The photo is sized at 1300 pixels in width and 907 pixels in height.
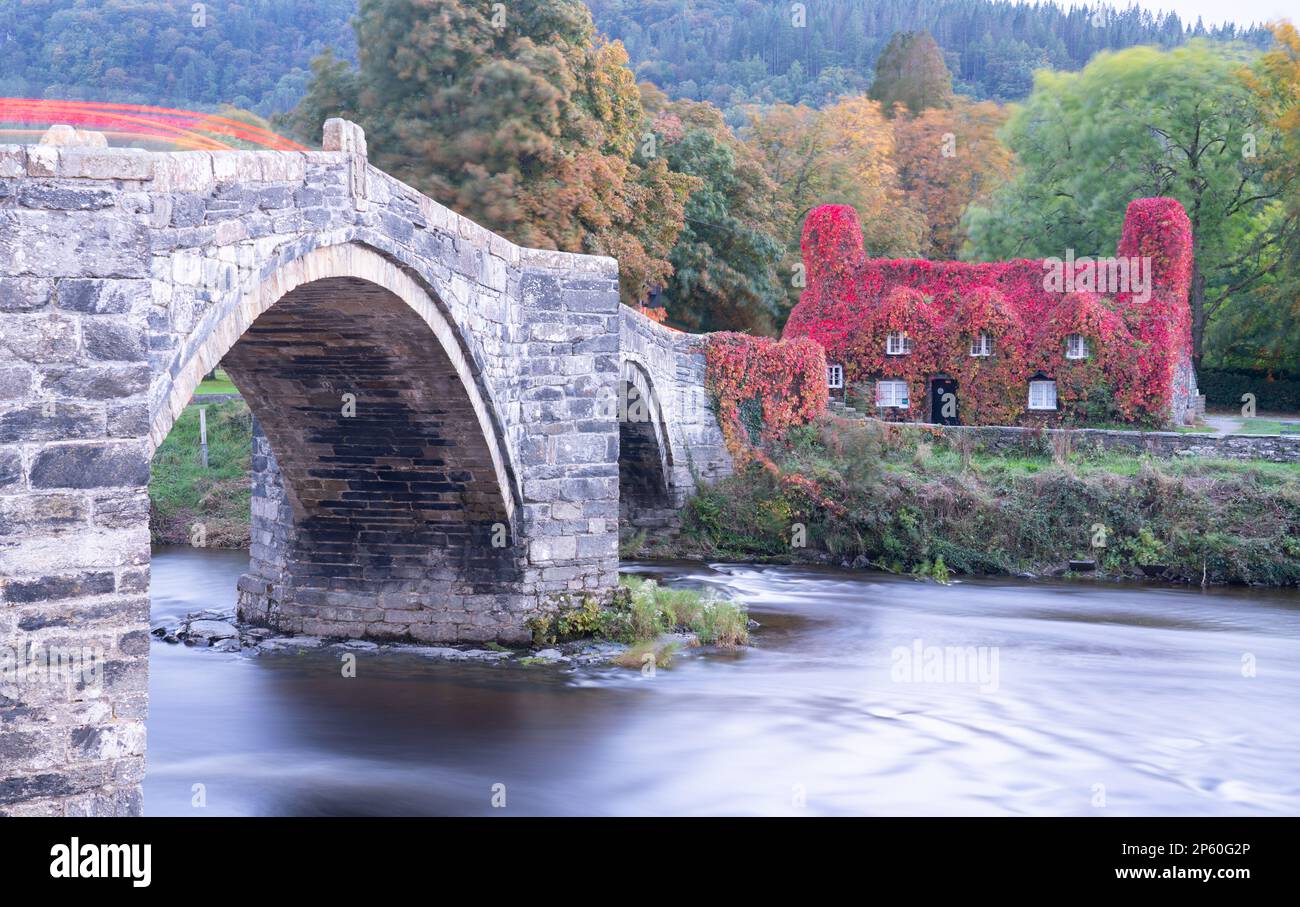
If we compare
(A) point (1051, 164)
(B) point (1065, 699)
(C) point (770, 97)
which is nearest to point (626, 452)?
(B) point (1065, 699)

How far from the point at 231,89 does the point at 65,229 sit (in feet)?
121

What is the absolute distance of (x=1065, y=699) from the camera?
13102mm

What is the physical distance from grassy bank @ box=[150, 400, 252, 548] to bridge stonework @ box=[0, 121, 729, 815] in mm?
7748

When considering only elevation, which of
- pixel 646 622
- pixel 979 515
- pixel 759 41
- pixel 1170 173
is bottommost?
pixel 646 622

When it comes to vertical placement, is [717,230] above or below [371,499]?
above

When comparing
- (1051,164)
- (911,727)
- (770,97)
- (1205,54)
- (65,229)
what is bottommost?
(911,727)

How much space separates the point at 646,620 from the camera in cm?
1449

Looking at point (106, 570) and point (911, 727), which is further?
point (911, 727)

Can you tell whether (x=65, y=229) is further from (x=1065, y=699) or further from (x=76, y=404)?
(x=1065, y=699)

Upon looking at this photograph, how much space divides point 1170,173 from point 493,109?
19.0 m

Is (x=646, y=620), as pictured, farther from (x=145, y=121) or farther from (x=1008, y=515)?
(x=1008, y=515)

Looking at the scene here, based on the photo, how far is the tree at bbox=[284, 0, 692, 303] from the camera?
21688mm

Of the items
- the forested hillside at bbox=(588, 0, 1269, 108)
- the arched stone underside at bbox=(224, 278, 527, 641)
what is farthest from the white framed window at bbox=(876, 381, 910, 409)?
the forested hillside at bbox=(588, 0, 1269, 108)

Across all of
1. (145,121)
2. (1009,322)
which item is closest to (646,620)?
(145,121)
